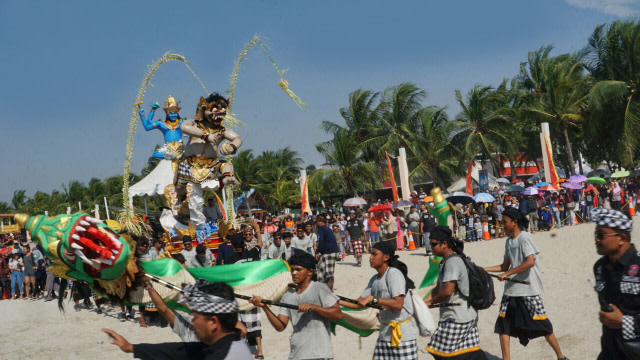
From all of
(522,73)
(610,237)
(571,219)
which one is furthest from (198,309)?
(522,73)

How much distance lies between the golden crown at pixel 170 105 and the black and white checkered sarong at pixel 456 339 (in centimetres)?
824

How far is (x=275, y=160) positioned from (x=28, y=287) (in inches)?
1299

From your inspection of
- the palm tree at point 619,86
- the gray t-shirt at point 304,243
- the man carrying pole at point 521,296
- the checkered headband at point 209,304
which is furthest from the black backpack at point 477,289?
the palm tree at point 619,86

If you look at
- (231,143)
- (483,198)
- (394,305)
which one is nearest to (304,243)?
(231,143)

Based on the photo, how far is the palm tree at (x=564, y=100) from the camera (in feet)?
107

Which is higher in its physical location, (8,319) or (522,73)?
(522,73)

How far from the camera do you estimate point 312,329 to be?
16.6 ft

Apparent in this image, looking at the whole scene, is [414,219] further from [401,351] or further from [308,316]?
[308,316]

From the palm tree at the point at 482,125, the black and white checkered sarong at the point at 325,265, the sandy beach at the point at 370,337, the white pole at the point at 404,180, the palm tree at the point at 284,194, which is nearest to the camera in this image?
the sandy beach at the point at 370,337

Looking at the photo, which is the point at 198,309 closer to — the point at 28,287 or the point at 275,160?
the point at 28,287

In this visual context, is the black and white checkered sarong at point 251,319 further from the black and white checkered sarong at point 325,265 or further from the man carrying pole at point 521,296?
the man carrying pole at point 521,296

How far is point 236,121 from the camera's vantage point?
11.1 m

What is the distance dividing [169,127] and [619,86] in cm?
2458

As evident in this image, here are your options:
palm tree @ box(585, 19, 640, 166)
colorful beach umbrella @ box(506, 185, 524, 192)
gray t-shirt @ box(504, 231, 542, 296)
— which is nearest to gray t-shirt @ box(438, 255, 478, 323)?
gray t-shirt @ box(504, 231, 542, 296)
